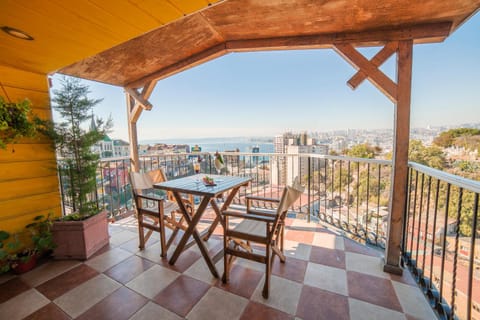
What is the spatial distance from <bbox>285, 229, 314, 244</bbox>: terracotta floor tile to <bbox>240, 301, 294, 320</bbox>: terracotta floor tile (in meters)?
1.26

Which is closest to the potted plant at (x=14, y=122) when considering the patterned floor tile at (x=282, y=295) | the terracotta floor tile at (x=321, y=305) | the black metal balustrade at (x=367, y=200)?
the black metal balustrade at (x=367, y=200)

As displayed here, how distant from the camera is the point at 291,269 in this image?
204 cm

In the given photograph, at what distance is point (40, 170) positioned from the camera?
90.7 inches

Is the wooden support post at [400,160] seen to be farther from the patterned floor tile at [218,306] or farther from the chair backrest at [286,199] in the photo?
the patterned floor tile at [218,306]

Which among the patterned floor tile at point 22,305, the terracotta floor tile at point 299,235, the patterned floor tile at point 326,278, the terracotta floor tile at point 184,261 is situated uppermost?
the patterned floor tile at point 22,305

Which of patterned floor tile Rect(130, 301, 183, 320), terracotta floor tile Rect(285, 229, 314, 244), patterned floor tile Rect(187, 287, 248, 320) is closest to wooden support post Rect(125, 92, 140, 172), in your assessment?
patterned floor tile Rect(130, 301, 183, 320)

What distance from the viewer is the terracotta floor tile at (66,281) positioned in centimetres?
174

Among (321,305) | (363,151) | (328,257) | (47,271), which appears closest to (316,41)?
(363,151)

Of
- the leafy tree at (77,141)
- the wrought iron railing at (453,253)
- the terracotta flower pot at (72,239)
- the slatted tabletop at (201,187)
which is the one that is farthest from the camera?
the leafy tree at (77,141)

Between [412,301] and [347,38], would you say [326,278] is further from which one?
[347,38]

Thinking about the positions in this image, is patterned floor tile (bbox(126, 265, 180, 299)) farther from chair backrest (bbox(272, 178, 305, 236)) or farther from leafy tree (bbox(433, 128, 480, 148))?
leafy tree (bbox(433, 128, 480, 148))

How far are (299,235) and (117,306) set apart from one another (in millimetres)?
2270

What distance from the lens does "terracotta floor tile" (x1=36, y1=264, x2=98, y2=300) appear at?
1.74m

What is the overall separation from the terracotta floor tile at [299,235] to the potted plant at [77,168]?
2.57 m
